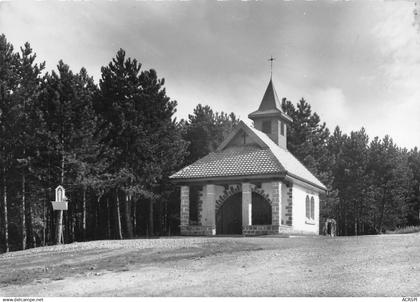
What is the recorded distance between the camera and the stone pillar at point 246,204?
27.2m

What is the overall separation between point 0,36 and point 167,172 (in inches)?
547

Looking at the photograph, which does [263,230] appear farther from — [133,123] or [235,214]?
[133,123]

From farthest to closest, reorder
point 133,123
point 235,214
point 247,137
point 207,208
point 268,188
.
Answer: point 133,123 → point 247,137 → point 235,214 → point 207,208 → point 268,188

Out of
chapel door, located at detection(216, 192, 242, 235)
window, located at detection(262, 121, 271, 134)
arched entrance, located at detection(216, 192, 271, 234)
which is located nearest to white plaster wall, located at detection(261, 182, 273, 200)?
arched entrance, located at detection(216, 192, 271, 234)

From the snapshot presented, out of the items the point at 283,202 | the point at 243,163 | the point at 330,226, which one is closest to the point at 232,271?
the point at 283,202

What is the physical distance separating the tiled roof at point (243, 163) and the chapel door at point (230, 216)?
1.83 m

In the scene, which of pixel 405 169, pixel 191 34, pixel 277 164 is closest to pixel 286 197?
pixel 277 164

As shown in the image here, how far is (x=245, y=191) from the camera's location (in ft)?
90.7

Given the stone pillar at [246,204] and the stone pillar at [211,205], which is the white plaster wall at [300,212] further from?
the stone pillar at [211,205]

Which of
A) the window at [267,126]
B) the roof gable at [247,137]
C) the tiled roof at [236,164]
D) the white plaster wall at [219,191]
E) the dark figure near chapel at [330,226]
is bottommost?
the dark figure near chapel at [330,226]

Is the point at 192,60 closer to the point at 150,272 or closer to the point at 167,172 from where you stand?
the point at 150,272

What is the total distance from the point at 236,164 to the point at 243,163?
0.39 m

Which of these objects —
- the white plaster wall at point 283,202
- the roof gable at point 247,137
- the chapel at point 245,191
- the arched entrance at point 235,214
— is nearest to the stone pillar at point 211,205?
the chapel at point 245,191

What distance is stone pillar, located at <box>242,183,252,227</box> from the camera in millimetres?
27234
